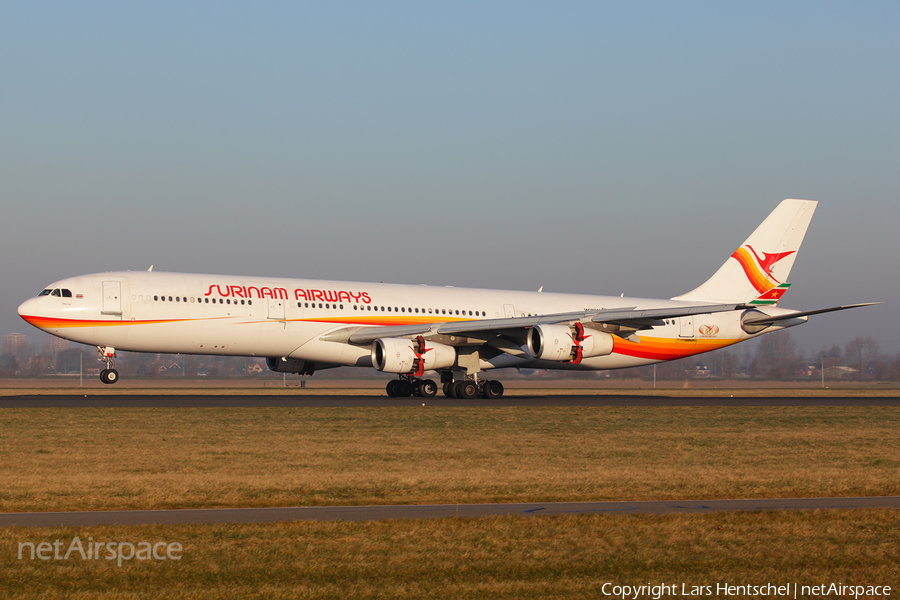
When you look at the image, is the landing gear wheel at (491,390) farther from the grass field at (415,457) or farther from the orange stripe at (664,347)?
the grass field at (415,457)

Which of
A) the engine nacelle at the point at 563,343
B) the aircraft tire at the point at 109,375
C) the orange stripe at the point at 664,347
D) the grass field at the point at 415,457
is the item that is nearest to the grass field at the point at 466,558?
the grass field at the point at 415,457

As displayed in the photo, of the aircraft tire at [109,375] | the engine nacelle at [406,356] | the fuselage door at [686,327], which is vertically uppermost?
the fuselage door at [686,327]

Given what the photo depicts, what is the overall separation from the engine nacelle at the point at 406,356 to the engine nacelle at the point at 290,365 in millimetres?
4346

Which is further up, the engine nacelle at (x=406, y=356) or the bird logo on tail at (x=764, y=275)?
the bird logo on tail at (x=764, y=275)

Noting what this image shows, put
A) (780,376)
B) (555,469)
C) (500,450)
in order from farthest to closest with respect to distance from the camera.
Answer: (780,376) < (500,450) < (555,469)

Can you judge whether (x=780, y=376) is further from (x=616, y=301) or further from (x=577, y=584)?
(x=577, y=584)

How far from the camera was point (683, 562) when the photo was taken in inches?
382

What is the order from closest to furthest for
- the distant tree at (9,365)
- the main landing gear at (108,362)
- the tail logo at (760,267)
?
the main landing gear at (108,362) → the tail logo at (760,267) → the distant tree at (9,365)

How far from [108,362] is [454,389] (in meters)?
14.0

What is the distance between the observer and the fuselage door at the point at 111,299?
113 feet

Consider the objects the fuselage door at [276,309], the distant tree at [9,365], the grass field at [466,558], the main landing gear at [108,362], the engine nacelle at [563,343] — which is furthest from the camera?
the distant tree at [9,365]

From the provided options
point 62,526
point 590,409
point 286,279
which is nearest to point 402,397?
point 286,279

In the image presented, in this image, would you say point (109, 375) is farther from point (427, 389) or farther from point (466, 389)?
point (466, 389)

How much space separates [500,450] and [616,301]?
86.4 ft
